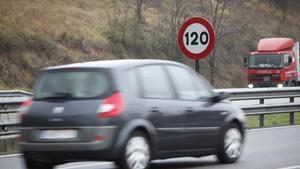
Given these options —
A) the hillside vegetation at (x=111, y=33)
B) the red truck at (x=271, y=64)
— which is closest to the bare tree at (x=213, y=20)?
the hillside vegetation at (x=111, y=33)

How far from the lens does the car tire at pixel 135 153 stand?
9719mm

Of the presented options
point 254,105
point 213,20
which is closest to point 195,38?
point 254,105

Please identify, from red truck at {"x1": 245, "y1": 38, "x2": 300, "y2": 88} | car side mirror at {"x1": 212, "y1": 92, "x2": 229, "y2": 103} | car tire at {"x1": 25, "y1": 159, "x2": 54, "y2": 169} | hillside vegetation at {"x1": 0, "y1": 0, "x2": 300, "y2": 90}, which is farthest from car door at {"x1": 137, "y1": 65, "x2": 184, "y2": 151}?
red truck at {"x1": 245, "y1": 38, "x2": 300, "y2": 88}

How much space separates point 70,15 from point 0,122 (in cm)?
2724

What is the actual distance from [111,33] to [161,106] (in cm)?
3110

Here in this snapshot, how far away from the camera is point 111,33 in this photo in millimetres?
41312

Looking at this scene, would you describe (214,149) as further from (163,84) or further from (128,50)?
(128,50)

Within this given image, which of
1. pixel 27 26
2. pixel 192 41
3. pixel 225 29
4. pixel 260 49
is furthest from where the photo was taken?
pixel 225 29

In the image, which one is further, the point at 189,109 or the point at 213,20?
the point at 213,20

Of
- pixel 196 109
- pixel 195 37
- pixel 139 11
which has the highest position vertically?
pixel 195 37

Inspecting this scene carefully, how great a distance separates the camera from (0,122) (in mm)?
14586

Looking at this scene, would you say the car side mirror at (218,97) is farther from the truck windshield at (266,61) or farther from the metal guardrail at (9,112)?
the truck windshield at (266,61)

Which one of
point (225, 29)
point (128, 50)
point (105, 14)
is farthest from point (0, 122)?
point (225, 29)

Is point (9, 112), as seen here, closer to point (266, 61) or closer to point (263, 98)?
point (263, 98)
